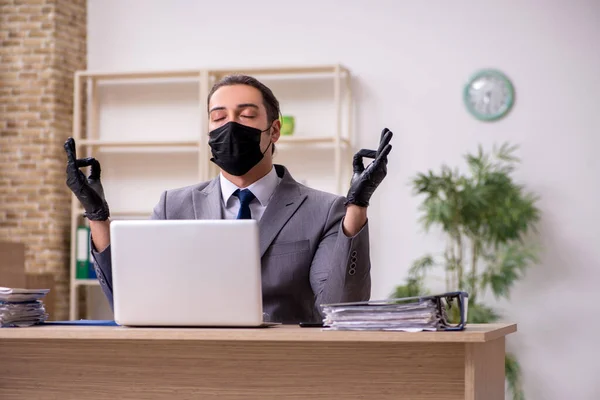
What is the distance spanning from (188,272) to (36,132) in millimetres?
4452

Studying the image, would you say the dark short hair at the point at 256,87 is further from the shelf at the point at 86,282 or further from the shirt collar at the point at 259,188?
the shelf at the point at 86,282

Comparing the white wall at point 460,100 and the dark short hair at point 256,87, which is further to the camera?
the white wall at point 460,100

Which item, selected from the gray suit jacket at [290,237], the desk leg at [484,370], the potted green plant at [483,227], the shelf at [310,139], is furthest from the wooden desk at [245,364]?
the shelf at [310,139]

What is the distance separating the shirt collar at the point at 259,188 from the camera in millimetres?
2971

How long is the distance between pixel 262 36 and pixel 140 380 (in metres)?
4.30

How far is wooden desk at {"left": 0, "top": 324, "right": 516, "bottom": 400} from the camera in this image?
198 cm

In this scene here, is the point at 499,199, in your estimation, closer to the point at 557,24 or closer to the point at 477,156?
the point at 477,156

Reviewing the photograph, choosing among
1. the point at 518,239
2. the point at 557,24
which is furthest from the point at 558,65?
the point at 518,239

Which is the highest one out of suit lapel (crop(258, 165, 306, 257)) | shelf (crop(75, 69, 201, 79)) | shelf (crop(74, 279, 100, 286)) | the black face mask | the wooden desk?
shelf (crop(75, 69, 201, 79))

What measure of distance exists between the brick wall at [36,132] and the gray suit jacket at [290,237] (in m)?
3.33

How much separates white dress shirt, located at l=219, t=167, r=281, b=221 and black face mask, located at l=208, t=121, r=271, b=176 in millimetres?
79

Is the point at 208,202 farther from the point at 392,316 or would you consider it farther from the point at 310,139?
the point at 310,139

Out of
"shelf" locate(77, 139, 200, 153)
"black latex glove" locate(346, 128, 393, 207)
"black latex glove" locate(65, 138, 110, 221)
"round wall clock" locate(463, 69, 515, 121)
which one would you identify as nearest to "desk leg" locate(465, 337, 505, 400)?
"black latex glove" locate(346, 128, 393, 207)

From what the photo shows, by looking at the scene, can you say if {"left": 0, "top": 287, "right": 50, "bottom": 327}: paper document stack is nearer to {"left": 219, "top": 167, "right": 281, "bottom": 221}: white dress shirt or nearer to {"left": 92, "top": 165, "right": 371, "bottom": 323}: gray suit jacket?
{"left": 92, "top": 165, "right": 371, "bottom": 323}: gray suit jacket
